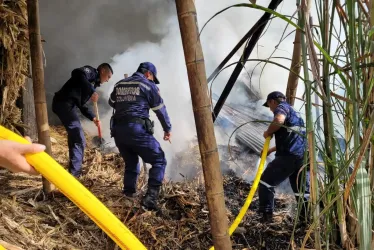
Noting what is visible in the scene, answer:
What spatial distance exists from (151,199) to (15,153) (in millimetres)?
3258

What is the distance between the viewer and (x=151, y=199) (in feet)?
13.9

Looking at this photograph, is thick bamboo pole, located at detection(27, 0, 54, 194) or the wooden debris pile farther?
the wooden debris pile

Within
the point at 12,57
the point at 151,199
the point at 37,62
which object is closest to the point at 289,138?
the point at 151,199

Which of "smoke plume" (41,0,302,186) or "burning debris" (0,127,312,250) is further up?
"smoke plume" (41,0,302,186)

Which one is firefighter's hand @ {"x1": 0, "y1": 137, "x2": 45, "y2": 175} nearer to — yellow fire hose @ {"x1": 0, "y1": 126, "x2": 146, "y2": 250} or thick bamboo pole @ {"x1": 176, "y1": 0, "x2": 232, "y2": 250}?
yellow fire hose @ {"x1": 0, "y1": 126, "x2": 146, "y2": 250}

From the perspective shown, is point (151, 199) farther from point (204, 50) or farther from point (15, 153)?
point (204, 50)

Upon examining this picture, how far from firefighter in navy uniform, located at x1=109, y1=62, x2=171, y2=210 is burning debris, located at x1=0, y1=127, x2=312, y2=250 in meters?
0.25

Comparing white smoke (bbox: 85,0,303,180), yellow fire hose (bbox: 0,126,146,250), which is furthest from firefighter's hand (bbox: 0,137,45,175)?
white smoke (bbox: 85,0,303,180)

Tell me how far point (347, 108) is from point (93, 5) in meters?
7.21

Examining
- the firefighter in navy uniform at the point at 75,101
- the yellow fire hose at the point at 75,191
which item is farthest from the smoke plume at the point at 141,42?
the yellow fire hose at the point at 75,191

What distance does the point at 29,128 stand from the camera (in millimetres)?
5367

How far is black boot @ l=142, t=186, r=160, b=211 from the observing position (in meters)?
4.22

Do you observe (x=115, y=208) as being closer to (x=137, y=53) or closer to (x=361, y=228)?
(x=361, y=228)

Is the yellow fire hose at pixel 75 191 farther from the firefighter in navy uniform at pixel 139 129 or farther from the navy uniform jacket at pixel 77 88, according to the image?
the navy uniform jacket at pixel 77 88
